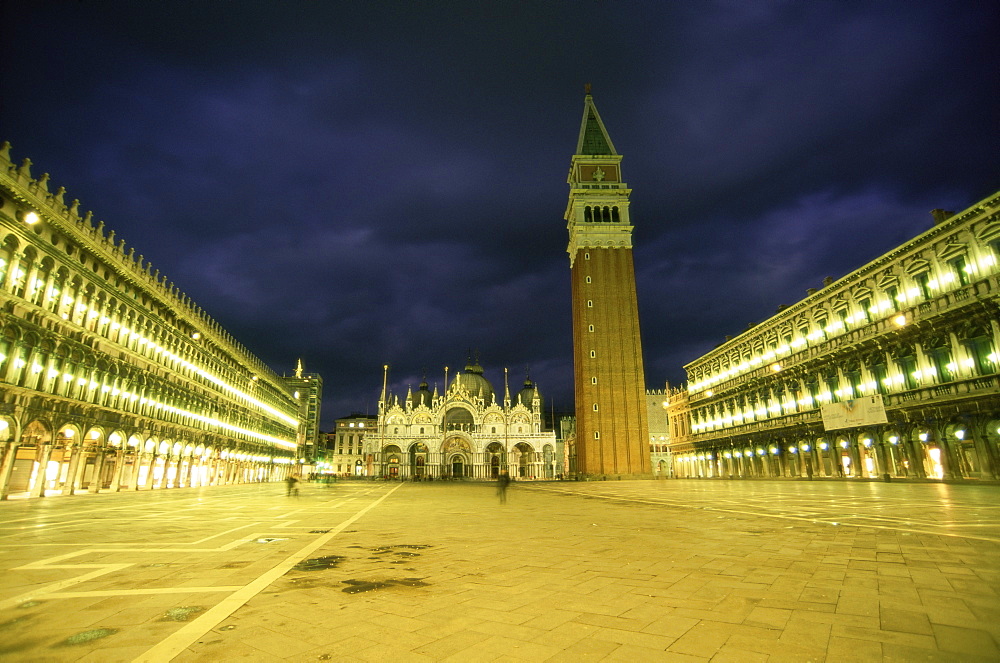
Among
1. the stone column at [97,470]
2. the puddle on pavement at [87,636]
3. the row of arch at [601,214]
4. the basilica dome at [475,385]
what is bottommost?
the puddle on pavement at [87,636]

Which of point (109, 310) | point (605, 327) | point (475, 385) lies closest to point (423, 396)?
point (475, 385)

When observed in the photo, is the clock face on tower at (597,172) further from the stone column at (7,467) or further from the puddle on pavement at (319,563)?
the puddle on pavement at (319,563)

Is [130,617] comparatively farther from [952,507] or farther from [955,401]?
[955,401]

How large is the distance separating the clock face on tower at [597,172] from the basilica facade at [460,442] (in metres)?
42.5

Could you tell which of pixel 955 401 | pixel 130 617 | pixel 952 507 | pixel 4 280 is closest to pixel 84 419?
pixel 4 280

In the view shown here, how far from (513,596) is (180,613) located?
333 cm

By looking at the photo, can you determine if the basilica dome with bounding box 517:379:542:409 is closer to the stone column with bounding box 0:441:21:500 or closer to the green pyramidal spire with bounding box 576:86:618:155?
the green pyramidal spire with bounding box 576:86:618:155

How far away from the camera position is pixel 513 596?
219 inches

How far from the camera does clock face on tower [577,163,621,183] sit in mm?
76312

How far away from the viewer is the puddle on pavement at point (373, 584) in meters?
5.89

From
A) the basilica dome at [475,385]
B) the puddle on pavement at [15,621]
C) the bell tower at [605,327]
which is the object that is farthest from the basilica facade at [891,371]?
the basilica dome at [475,385]

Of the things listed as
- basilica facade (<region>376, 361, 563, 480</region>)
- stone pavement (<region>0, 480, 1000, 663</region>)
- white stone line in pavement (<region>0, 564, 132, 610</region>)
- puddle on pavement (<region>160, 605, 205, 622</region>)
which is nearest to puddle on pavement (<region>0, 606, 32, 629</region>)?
stone pavement (<region>0, 480, 1000, 663</region>)

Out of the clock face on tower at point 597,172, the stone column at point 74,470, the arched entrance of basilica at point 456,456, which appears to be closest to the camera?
the stone column at point 74,470

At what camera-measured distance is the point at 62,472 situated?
29.7 m
